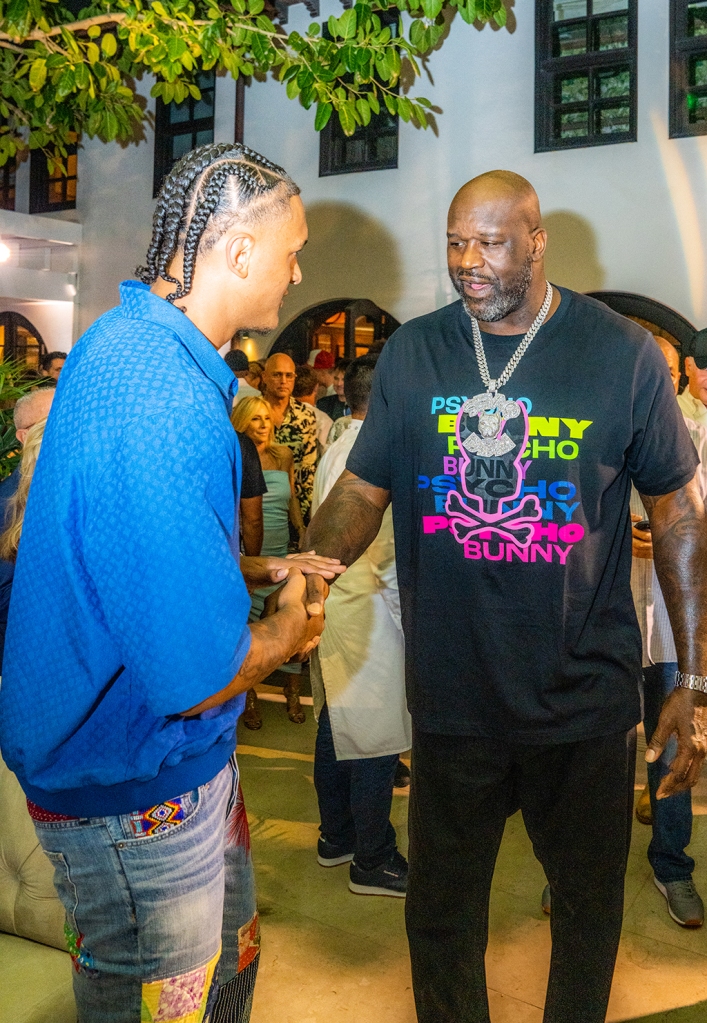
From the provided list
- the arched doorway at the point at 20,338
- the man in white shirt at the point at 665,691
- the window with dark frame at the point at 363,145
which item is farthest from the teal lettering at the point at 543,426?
the arched doorway at the point at 20,338

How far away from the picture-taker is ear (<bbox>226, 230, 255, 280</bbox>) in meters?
1.44

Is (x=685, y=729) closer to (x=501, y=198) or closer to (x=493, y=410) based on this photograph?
(x=493, y=410)

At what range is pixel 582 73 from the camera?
882 centimetres

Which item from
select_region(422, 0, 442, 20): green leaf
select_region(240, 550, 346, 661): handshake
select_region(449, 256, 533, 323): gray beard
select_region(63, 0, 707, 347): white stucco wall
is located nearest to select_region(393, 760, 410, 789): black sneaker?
select_region(240, 550, 346, 661): handshake

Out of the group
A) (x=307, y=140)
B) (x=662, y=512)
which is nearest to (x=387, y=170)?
(x=307, y=140)

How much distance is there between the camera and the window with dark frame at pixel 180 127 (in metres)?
11.1

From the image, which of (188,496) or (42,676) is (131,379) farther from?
(42,676)

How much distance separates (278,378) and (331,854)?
333 centimetres

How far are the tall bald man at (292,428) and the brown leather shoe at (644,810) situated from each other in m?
2.92

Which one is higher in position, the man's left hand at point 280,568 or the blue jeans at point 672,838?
the man's left hand at point 280,568

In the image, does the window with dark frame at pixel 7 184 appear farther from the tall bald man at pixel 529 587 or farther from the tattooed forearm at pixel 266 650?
the tattooed forearm at pixel 266 650

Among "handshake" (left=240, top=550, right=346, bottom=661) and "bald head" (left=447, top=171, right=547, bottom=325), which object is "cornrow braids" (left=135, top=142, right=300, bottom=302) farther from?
"bald head" (left=447, top=171, right=547, bottom=325)

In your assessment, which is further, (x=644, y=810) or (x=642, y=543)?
(x=644, y=810)

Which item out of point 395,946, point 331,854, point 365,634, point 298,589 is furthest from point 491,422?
point 331,854
